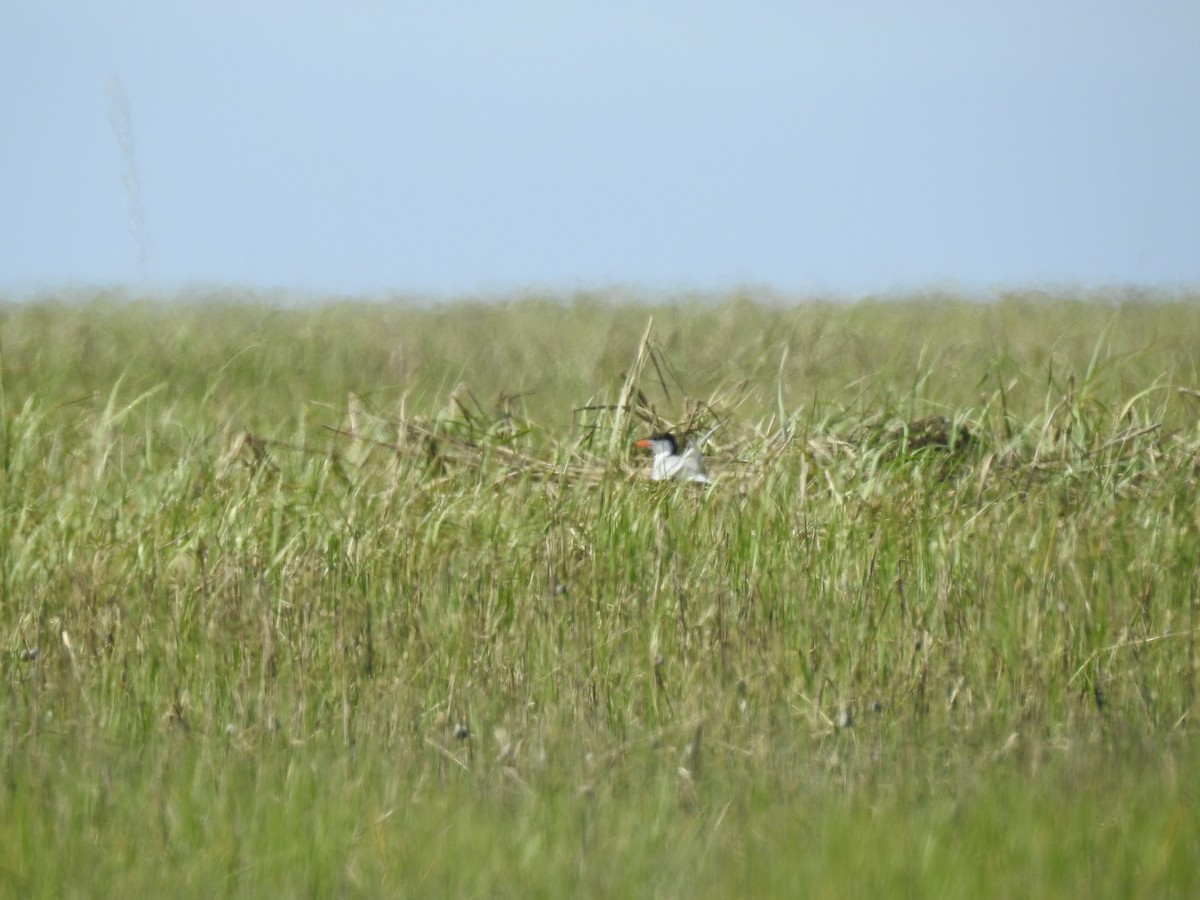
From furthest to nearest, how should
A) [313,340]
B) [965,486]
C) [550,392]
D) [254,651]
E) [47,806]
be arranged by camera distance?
[313,340]
[550,392]
[965,486]
[254,651]
[47,806]

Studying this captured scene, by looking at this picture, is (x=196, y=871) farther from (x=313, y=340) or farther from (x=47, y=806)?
(x=313, y=340)

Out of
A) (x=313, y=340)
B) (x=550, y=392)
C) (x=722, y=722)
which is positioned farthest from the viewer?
(x=313, y=340)

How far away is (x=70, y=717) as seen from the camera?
310cm

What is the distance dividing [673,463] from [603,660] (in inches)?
73.8

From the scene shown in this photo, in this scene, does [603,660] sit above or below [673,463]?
below

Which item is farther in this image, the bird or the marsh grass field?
the bird

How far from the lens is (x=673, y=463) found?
17.3ft

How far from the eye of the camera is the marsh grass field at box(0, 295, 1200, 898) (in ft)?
7.99

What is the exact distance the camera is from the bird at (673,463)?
5035 mm

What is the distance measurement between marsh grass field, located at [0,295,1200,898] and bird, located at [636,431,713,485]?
11 centimetres

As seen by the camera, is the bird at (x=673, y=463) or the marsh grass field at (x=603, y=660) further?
the bird at (x=673, y=463)

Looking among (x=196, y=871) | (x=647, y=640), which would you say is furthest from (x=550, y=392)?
(x=196, y=871)

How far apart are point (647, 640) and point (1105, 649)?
1.08 m

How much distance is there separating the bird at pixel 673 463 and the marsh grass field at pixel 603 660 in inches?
4.2
